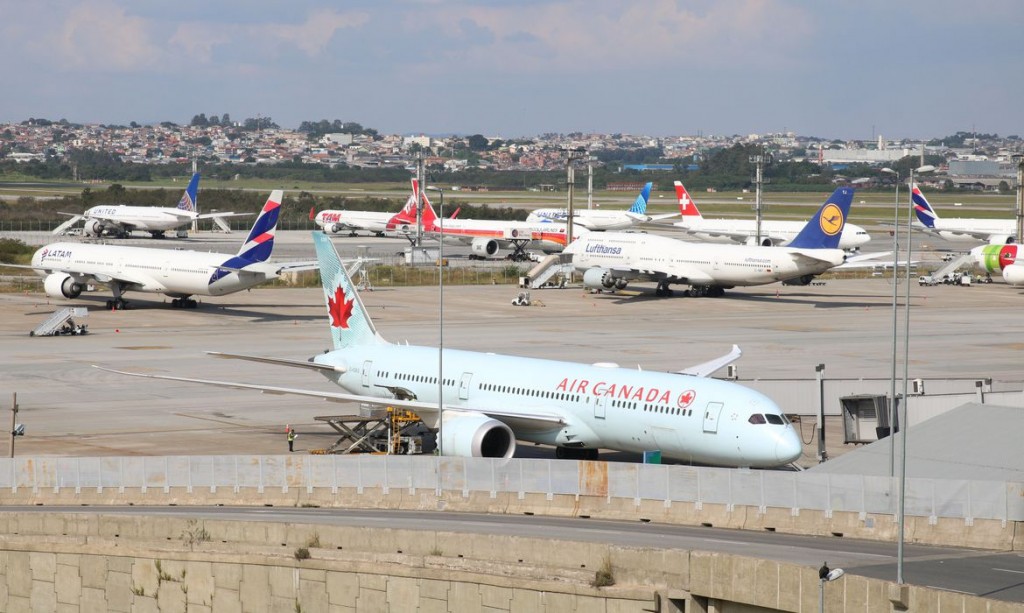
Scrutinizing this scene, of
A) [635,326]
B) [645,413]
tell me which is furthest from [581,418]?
[635,326]

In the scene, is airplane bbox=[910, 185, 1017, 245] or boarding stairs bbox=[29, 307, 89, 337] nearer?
boarding stairs bbox=[29, 307, 89, 337]

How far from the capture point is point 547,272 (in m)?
117

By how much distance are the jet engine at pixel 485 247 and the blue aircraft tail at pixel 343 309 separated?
92.2 m

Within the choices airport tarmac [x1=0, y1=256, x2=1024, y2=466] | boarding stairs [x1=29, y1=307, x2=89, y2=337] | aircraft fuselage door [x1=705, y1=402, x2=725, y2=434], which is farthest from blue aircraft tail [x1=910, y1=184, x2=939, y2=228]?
aircraft fuselage door [x1=705, y1=402, x2=725, y2=434]

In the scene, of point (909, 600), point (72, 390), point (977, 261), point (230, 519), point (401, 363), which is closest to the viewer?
point (909, 600)

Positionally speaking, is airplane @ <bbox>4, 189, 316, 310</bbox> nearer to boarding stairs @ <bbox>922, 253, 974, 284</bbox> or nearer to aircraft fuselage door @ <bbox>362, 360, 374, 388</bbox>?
aircraft fuselage door @ <bbox>362, 360, 374, 388</bbox>

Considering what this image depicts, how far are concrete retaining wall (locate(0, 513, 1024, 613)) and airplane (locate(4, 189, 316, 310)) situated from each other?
49.4m

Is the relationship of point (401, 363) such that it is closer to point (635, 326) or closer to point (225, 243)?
point (635, 326)

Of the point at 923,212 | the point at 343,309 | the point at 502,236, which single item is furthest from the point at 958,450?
the point at 923,212

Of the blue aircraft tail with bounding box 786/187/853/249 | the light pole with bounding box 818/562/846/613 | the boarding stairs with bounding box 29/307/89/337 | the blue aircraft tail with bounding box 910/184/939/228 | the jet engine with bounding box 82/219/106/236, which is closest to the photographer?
the light pole with bounding box 818/562/846/613

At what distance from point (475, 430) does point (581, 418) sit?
11.4 ft

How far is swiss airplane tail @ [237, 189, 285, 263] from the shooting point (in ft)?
290

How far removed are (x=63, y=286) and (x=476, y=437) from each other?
2344 inches

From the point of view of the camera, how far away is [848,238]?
155750mm
